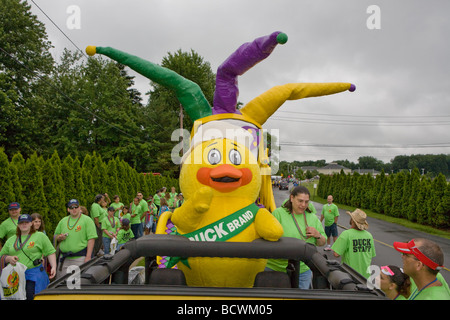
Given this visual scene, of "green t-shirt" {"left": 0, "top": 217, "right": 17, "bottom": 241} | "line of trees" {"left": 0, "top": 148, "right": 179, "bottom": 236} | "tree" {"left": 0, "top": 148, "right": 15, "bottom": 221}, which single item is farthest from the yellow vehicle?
"line of trees" {"left": 0, "top": 148, "right": 179, "bottom": 236}

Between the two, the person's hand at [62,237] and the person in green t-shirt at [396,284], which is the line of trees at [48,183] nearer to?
→ the person's hand at [62,237]

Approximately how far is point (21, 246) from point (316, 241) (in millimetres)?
3756

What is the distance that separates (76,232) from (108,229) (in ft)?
8.87

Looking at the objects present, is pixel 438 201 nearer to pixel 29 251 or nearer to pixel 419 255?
pixel 419 255

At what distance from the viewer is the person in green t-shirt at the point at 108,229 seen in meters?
7.77

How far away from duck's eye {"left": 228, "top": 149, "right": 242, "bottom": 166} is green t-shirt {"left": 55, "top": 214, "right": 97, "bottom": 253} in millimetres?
3165

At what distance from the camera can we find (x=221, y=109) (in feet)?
14.1

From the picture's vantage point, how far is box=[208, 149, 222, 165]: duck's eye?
3.36 meters

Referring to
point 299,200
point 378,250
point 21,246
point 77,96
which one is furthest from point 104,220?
point 77,96

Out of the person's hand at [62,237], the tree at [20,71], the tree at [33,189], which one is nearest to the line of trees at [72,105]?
the tree at [20,71]

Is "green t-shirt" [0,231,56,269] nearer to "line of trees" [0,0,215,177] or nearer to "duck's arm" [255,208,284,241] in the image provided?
"duck's arm" [255,208,284,241]

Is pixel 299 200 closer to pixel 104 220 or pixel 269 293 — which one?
pixel 269 293

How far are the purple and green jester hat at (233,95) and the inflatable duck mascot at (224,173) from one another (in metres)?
→ 0.01

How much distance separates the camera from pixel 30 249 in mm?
4395
